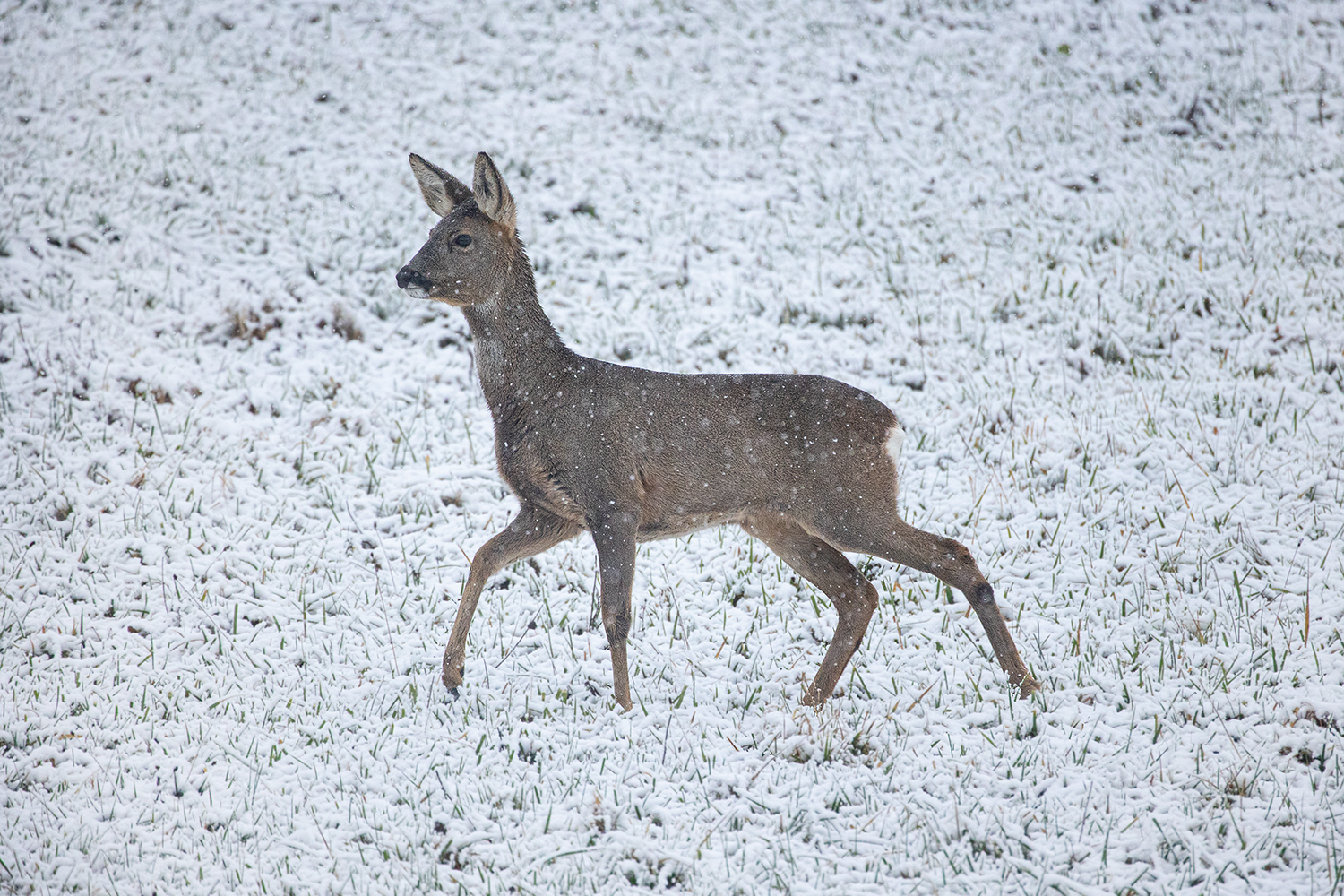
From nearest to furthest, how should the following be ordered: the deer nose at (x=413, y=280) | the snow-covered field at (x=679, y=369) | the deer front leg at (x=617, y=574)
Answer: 1. the snow-covered field at (x=679, y=369)
2. the deer front leg at (x=617, y=574)
3. the deer nose at (x=413, y=280)

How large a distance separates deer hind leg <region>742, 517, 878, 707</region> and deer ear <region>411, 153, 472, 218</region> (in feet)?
7.46

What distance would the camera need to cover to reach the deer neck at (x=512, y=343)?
17.1 feet

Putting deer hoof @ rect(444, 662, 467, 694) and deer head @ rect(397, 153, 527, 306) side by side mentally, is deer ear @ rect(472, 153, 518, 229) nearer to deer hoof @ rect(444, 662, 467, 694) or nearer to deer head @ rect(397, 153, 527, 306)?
deer head @ rect(397, 153, 527, 306)

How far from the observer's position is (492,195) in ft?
17.2

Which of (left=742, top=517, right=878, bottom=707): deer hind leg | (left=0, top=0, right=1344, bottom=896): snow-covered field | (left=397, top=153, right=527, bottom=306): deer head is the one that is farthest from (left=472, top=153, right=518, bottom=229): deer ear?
(left=0, top=0, right=1344, bottom=896): snow-covered field

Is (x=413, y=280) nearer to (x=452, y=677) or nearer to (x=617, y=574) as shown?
(x=617, y=574)

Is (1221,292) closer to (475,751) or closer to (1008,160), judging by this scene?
(1008,160)

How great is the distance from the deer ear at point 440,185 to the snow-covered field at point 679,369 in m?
2.15

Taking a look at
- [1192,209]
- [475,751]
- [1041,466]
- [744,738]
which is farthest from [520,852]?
[1192,209]

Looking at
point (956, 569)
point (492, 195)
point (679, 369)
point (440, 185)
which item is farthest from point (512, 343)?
point (679, 369)

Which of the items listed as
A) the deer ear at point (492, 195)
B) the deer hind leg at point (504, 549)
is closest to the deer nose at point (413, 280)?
the deer ear at point (492, 195)

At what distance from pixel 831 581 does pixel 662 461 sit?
109cm

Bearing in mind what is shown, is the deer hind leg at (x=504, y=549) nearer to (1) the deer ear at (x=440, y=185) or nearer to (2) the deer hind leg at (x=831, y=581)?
(2) the deer hind leg at (x=831, y=581)

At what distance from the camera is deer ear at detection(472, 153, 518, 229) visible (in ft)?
16.8
